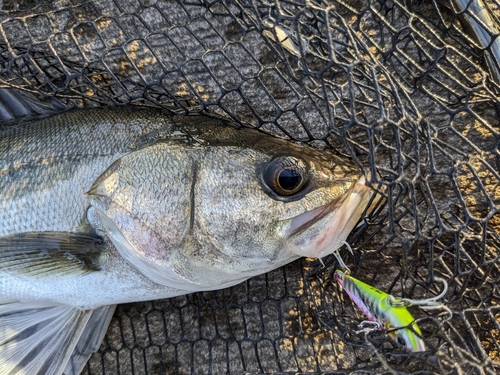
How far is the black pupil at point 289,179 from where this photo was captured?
154cm

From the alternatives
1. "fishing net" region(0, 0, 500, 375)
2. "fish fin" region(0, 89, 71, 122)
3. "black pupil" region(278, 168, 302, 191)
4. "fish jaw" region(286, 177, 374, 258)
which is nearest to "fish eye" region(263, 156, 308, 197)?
"black pupil" region(278, 168, 302, 191)

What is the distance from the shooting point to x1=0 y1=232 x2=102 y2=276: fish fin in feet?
5.51

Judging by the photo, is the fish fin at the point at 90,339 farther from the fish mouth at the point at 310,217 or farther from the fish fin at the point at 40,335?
the fish mouth at the point at 310,217

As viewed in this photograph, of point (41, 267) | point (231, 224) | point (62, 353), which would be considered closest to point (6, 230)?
point (41, 267)

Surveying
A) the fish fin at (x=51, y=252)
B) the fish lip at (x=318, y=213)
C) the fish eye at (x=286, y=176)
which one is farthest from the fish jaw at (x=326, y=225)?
the fish fin at (x=51, y=252)

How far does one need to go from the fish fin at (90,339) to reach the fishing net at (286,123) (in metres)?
0.10

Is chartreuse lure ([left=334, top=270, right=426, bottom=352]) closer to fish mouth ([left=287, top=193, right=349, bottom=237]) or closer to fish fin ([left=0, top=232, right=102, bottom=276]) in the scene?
fish mouth ([left=287, top=193, right=349, bottom=237])

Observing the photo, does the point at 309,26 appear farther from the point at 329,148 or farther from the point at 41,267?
the point at 41,267

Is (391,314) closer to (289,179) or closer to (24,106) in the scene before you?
(289,179)

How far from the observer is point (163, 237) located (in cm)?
161

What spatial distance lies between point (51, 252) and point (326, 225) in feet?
3.50

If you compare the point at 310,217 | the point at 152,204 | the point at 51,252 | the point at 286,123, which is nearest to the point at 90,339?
the point at 51,252

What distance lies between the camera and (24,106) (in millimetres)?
1928

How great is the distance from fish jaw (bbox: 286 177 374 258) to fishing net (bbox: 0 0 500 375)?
19cm
